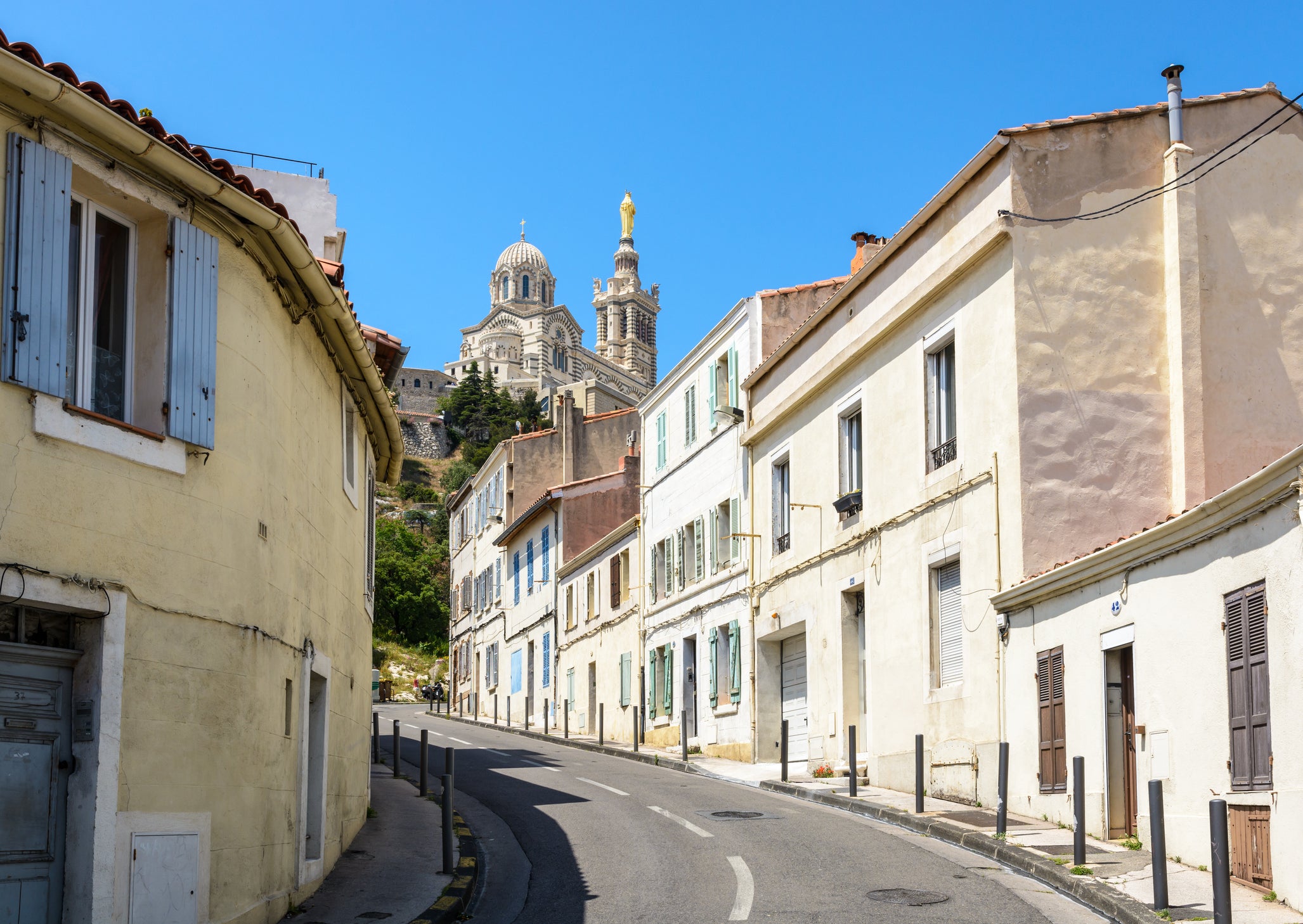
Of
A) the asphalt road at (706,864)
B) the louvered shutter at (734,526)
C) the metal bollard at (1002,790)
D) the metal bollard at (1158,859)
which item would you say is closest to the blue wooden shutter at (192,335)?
the asphalt road at (706,864)

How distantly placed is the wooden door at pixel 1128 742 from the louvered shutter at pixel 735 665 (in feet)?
42.4

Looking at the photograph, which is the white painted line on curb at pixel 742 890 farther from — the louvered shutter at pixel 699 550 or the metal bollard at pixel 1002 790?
the louvered shutter at pixel 699 550

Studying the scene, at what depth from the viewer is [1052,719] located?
1402 cm

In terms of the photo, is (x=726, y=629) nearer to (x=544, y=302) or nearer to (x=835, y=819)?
(x=835, y=819)

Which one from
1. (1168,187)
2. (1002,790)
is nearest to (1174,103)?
(1168,187)

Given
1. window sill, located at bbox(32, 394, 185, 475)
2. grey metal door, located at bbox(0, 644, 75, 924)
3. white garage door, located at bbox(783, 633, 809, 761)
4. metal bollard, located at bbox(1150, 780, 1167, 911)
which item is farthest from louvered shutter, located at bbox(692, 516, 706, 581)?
grey metal door, located at bbox(0, 644, 75, 924)

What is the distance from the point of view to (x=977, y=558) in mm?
16719

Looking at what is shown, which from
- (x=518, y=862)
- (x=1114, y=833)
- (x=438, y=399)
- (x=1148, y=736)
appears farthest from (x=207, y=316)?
(x=438, y=399)

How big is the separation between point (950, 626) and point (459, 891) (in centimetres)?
828

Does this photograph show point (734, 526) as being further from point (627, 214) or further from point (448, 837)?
point (627, 214)

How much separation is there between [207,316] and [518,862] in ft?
21.5

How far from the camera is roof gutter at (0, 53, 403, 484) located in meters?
7.41

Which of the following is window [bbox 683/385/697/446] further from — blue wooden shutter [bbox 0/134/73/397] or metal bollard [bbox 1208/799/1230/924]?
blue wooden shutter [bbox 0/134/73/397]

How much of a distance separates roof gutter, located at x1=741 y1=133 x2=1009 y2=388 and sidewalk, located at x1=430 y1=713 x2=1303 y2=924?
A: 7153mm
